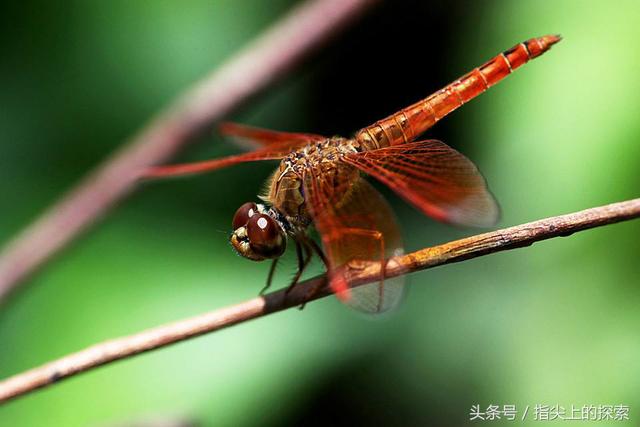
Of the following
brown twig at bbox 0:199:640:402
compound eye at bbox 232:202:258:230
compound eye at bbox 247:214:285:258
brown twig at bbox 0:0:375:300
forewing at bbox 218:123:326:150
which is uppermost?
brown twig at bbox 0:0:375:300

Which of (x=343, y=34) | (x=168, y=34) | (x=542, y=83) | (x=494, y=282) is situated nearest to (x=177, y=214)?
(x=168, y=34)

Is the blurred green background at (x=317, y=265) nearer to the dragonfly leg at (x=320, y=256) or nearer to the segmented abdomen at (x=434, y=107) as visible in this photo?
the dragonfly leg at (x=320, y=256)

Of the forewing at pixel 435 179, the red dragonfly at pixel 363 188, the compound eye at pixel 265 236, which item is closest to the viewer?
the forewing at pixel 435 179

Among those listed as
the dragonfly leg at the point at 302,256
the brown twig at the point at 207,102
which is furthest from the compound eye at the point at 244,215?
the brown twig at the point at 207,102

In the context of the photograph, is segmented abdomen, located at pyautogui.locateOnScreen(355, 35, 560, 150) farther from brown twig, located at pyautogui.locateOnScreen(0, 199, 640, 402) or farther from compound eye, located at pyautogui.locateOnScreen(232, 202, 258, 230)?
brown twig, located at pyautogui.locateOnScreen(0, 199, 640, 402)

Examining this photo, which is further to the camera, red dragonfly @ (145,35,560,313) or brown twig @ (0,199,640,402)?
red dragonfly @ (145,35,560,313)

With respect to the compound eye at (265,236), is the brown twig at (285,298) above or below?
below

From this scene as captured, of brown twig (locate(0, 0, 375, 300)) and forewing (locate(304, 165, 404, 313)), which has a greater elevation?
brown twig (locate(0, 0, 375, 300))

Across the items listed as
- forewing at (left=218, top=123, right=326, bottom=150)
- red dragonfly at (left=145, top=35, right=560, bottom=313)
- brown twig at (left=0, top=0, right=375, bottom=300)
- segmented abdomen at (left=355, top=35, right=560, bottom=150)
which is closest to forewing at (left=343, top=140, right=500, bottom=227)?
red dragonfly at (left=145, top=35, right=560, bottom=313)

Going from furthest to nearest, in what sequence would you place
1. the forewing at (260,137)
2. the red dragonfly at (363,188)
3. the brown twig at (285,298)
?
the forewing at (260,137) → the red dragonfly at (363,188) → the brown twig at (285,298)
